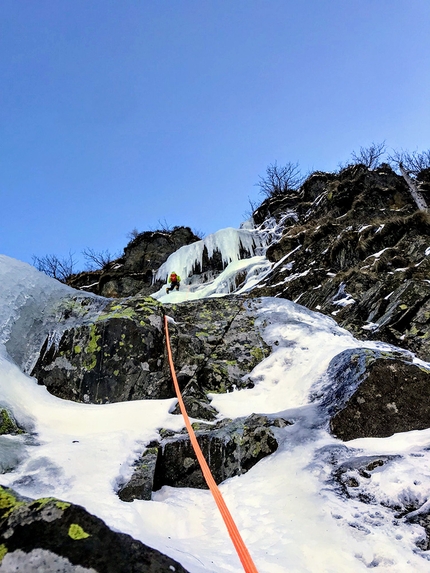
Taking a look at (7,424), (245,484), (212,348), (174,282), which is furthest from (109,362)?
(174,282)

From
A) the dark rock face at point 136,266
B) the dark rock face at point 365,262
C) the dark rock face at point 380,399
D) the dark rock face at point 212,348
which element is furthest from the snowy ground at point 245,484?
the dark rock face at point 136,266

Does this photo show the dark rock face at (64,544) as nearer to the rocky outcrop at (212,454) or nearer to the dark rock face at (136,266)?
the rocky outcrop at (212,454)

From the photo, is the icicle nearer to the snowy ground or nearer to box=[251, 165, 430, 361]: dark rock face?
box=[251, 165, 430, 361]: dark rock face

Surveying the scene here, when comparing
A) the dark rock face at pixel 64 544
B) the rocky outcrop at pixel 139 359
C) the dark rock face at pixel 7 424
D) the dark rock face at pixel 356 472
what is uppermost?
the rocky outcrop at pixel 139 359

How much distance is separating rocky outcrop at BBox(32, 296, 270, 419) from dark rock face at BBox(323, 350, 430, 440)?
1.56 metres

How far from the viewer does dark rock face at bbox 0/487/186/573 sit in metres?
1.35

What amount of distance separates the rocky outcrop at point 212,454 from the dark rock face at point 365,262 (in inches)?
168

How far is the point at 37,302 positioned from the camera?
581 cm

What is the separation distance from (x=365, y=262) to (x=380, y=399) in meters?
8.34

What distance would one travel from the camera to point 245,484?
2.97 metres

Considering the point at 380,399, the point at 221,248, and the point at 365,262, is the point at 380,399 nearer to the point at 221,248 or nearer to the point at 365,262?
the point at 365,262

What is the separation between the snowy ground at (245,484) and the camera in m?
1.94

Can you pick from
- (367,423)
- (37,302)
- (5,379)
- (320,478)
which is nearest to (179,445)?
(320,478)

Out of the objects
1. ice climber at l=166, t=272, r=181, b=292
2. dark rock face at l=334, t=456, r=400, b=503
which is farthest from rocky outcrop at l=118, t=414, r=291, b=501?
ice climber at l=166, t=272, r=181, b=292
